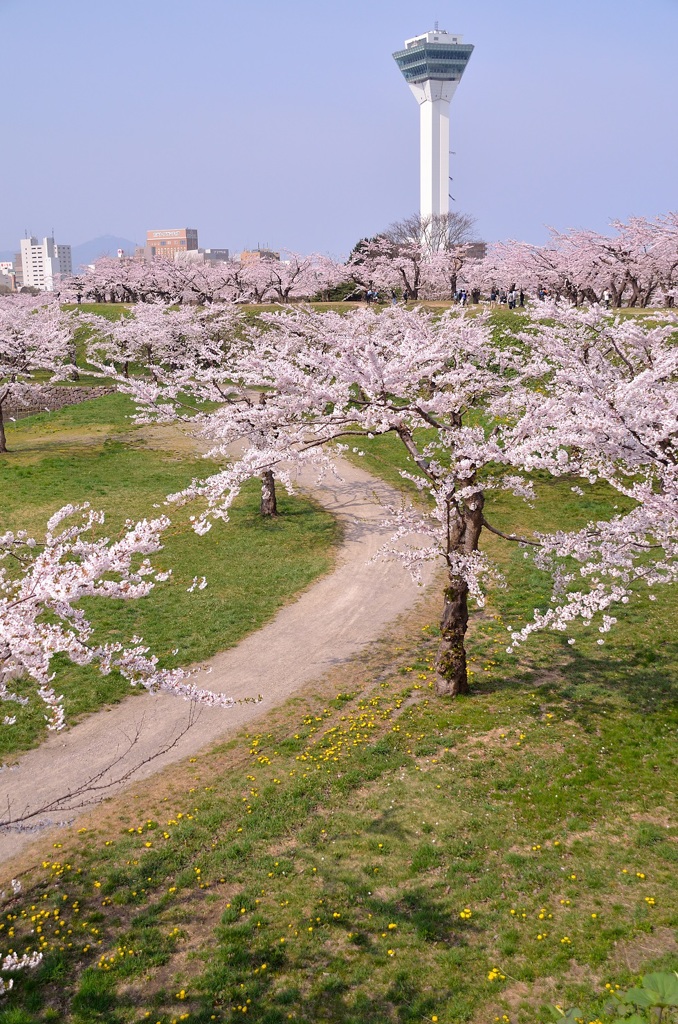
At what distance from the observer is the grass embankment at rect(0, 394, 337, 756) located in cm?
1631

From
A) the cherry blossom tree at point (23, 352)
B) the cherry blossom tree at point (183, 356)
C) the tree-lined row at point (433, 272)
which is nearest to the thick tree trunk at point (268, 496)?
the cherry blossom tree at point (183, 356)

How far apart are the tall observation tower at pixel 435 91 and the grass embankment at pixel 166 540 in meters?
141

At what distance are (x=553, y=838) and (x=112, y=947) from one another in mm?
5958

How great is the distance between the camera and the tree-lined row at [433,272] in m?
44.0

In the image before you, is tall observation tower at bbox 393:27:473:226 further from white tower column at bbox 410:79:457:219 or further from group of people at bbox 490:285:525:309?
group of people at bbox 490:285:525:309

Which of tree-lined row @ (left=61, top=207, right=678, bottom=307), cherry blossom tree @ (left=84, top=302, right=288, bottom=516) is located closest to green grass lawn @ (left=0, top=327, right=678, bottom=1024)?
cherry blossom tree @ (left=84, top=302, right=288, bottom=516)

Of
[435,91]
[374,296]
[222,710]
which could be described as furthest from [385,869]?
[435,91]

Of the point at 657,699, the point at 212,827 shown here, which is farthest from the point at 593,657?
the point at 212,827

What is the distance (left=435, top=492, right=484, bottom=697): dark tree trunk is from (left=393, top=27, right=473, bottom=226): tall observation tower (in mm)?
157625

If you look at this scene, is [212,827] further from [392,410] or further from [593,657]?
[593,657]

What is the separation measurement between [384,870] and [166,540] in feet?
49.7

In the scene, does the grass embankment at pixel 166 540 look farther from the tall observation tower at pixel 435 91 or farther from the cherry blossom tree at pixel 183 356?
the tall observation tower at pixel 435 91

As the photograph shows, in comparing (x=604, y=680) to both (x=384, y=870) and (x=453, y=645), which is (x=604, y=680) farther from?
(x=384, y=870)

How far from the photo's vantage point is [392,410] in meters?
13.0
